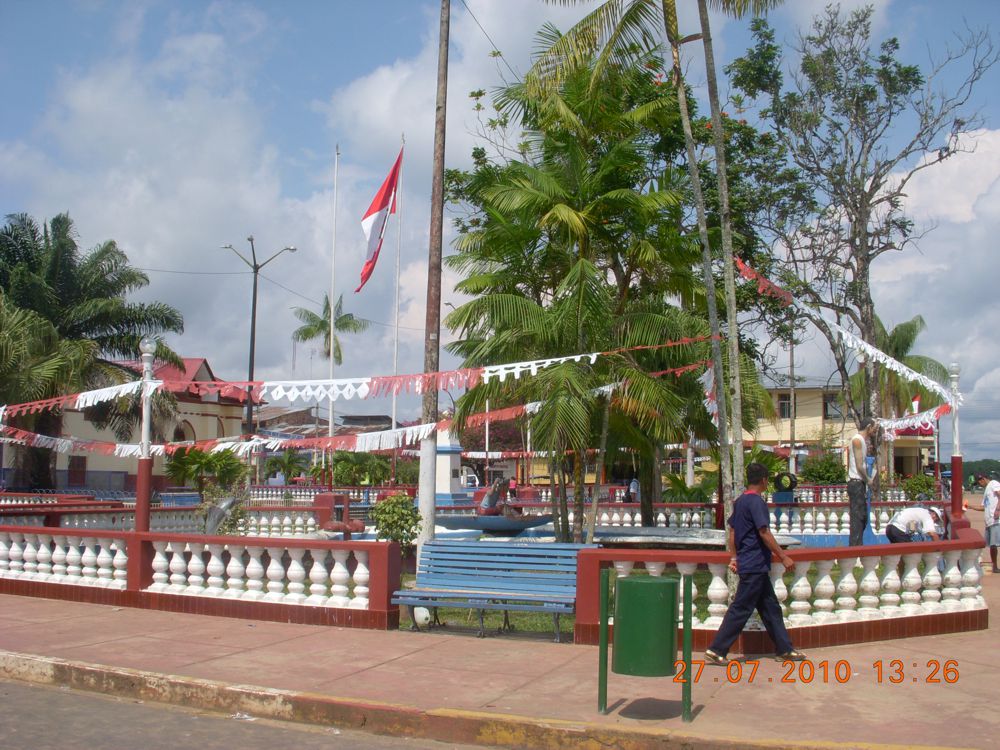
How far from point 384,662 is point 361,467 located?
35.7 m

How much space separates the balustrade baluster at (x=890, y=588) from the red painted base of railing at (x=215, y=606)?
4.68 meters

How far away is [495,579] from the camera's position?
9633mm

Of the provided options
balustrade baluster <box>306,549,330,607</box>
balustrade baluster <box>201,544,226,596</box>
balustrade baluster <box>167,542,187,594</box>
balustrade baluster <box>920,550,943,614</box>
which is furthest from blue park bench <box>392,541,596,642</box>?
balustrade baluster <box>920,550,943,614</box>

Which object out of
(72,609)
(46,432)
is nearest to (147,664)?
(72,609)

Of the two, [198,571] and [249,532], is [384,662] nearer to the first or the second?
[198,571]

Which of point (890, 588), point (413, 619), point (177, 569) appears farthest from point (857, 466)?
point (177, 569)

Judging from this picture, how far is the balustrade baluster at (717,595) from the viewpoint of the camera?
→ 28.3 feet

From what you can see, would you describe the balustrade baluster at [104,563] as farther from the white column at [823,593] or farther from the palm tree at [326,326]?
the palm tree at [326,326]

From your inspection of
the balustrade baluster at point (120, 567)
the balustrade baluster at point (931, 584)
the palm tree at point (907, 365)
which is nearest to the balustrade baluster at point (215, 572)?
the balustrade baluster at point (120, 567)

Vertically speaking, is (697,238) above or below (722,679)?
above

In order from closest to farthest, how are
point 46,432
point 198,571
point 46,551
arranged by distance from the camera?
point 198,571 < point 46,551 < point 46,432

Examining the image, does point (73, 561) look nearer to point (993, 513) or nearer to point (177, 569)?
point (177, 569)

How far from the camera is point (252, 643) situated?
9.17 m

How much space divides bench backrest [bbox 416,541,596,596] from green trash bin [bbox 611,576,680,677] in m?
3.03
